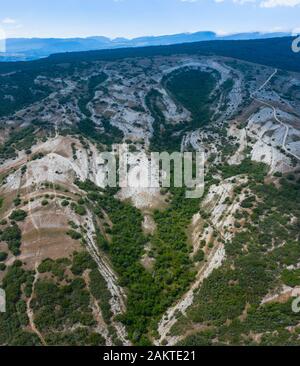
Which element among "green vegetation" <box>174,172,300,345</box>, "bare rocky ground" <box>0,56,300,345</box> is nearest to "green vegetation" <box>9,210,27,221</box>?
"bare rocky ground" <box>0,56,300,345</box>

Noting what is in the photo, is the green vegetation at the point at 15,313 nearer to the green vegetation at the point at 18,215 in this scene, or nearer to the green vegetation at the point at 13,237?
the green vegetation at the point at 13,237

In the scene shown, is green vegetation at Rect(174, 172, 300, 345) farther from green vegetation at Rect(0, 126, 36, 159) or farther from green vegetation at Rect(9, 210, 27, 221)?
green vegetation at Rect(0, 126, 36, 159)

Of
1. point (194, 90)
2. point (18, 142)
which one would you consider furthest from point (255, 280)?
point (194, 90)

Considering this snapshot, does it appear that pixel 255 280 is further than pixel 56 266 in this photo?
No

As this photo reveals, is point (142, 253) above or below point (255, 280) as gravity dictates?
below

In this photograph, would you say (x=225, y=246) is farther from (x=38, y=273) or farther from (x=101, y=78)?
(x=101, y=78)

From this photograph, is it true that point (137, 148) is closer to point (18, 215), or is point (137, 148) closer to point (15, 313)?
point (18, 215)

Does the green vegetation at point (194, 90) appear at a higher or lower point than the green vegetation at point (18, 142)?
higher

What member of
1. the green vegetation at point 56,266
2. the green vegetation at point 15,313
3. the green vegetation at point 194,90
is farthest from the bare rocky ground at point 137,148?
the green vegetation at point 194,90

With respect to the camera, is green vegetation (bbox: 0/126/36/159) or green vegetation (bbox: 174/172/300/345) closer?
green vegetation (bbox: 174/172/300/345)
